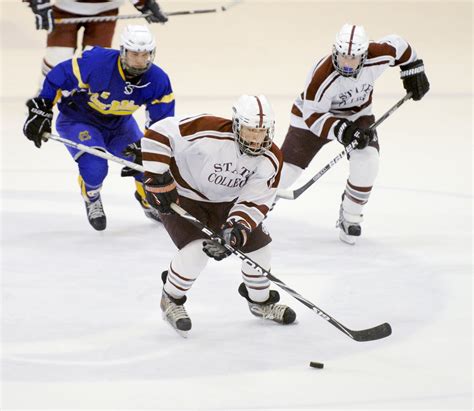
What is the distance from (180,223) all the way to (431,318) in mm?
952

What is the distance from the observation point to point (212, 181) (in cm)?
340

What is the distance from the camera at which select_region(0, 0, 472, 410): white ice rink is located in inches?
118

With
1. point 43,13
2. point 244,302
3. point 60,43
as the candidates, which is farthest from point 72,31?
point 244,302

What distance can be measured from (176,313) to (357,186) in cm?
139

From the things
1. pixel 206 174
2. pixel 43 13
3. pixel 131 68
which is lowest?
pixel 43 13

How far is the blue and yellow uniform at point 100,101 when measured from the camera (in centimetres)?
431

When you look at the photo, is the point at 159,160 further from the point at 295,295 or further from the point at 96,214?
the point at 96,214

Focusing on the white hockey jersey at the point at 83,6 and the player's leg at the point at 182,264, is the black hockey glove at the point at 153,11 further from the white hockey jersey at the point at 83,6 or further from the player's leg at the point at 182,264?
the player's leg at the point at 182,264

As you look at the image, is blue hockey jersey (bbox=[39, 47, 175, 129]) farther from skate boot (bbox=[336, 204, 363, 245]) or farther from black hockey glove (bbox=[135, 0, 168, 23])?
black hockey glove (bbox=[135, 0, 168, 23])

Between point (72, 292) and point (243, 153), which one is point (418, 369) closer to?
point (243, 153)

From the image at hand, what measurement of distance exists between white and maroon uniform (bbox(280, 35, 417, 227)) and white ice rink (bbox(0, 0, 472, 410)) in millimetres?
263

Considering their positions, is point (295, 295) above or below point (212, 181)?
below

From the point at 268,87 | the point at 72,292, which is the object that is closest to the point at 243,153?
the point at 72,292

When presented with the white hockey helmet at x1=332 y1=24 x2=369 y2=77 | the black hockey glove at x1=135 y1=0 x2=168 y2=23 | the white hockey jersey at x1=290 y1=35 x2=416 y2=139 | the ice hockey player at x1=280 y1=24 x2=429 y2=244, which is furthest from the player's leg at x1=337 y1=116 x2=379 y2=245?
the black hockey glove at x1=135 y1=0 x2=168 y2=23
